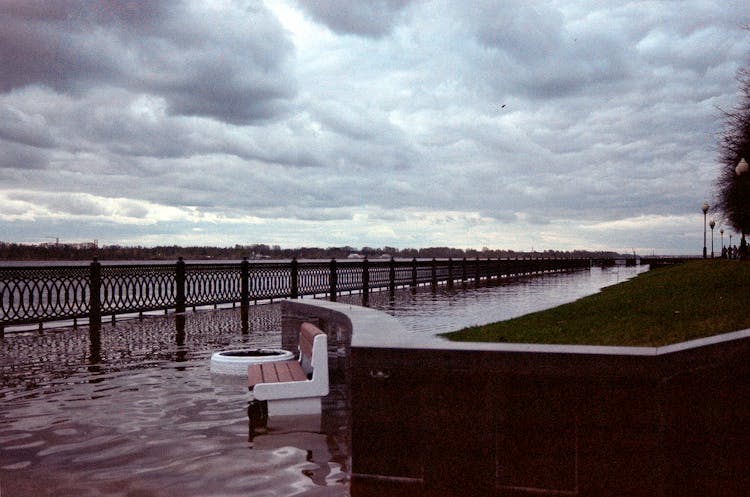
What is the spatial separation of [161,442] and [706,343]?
181 inches

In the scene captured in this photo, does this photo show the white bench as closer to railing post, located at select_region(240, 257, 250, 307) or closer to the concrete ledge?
the concrete ledge

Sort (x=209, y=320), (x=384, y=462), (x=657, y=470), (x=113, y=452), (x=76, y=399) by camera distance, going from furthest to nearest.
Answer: (x=209, y=320) → (x=76, y=399) → (x=113, y=452) → (x=384, y=462) → (x=657, y=470)

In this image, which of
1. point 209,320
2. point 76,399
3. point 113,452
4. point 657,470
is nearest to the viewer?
point 657,470

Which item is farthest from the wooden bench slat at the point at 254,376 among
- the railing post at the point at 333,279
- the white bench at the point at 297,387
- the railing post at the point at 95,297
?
the railing post at the point at 333,279

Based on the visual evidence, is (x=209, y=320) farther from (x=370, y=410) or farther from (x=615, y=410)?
(x=615, y=410)

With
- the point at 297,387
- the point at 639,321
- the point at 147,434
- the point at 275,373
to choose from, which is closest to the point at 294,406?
the point at 297,387

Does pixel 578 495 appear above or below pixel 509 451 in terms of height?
below

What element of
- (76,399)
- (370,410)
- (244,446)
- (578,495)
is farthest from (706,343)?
(76,399)

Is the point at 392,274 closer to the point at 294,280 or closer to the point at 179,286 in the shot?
the point at 294,280

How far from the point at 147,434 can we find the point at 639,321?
8.91 m

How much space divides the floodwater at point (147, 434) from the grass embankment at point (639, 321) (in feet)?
13.4

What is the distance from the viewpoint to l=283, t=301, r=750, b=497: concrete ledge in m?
4.42

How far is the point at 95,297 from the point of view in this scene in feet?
53.6

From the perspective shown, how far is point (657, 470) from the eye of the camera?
4.42 meters
